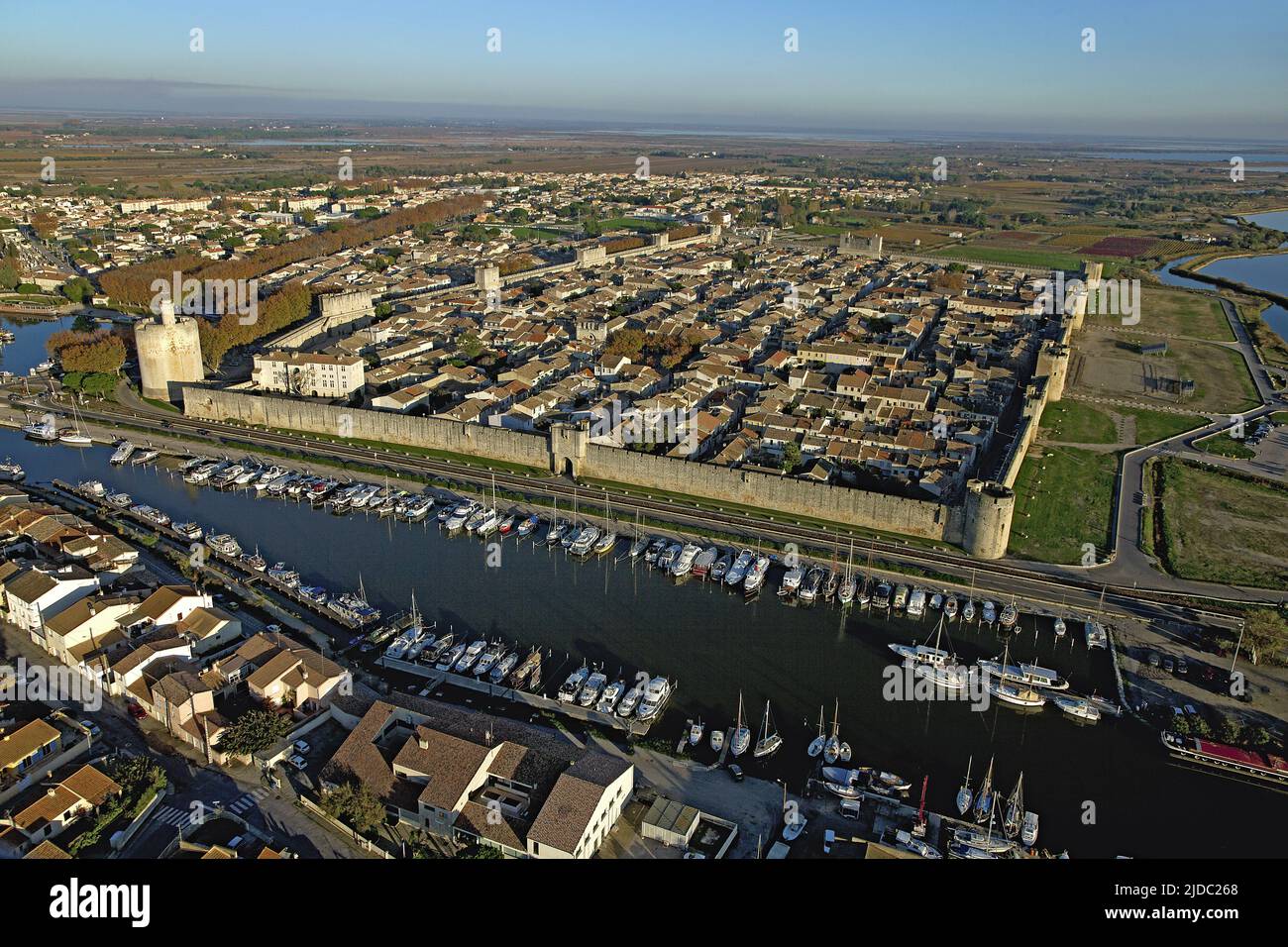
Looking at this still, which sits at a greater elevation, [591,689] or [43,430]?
[43,430]

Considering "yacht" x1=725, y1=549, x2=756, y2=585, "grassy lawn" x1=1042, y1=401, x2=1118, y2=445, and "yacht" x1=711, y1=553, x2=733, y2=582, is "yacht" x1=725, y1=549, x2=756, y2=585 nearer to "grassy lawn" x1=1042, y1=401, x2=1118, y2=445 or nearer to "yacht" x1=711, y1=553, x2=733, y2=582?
"yacht" x1=711, y1=553, x2=733, y2=582

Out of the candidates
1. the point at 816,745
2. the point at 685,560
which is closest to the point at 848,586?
the point at 685,560

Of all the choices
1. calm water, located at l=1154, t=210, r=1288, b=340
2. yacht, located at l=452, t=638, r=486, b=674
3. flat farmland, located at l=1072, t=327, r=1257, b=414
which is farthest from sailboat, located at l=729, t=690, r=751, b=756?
calm water, located at l=1154, t=210, r=1288, b=340

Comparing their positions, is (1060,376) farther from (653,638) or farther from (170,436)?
(170,436)

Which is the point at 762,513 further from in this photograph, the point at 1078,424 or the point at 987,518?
the point at 1078,424

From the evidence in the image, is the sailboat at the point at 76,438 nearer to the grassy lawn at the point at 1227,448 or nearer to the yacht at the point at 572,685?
the yacht at the point at 572,685

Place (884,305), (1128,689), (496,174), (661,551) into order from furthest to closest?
1. (496,174)
2. (884,305)
3. (661,551)
4. (1128,689)
